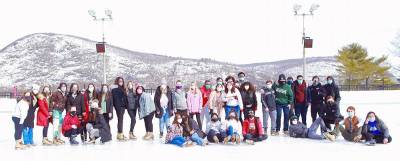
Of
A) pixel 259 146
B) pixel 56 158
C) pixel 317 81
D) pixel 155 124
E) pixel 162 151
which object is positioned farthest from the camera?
pixel 155 124

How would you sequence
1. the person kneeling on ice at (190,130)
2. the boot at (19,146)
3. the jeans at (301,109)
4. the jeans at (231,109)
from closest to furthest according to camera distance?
the boot at (19,146), the person kneeling on ice at (190,130), the jeans at (231,109), the jeans at (301,109)

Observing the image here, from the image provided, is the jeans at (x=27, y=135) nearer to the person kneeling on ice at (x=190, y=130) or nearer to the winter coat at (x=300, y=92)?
the person kneeling on ice at (x=190, y=130)

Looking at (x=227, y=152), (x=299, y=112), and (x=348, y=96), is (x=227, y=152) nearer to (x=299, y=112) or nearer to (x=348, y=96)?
(x=299, y=112)

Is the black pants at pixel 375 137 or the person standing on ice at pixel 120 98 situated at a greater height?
the person standing on ice at pixel 120 98

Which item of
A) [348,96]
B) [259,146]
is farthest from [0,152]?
[348,96]

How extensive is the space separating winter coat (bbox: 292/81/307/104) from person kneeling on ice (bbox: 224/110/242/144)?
7.63 ft

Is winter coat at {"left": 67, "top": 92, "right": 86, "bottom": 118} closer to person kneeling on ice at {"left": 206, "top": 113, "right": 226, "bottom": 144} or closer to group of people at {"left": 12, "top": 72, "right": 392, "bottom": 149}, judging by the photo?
group of people at {"left": 12, "top": 72, "right": 392, "bottom": 149}

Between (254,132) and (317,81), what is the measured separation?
8.14 ft

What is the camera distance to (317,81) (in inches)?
468

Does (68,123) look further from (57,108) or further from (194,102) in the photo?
(194,102)

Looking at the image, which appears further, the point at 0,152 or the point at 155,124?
the point at 155,124

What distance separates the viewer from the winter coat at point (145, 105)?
37.0ft

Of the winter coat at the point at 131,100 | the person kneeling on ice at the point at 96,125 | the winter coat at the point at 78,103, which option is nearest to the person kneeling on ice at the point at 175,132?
the winter coat at the point at 131,100

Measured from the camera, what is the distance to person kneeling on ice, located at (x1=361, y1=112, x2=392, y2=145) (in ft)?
33.2
